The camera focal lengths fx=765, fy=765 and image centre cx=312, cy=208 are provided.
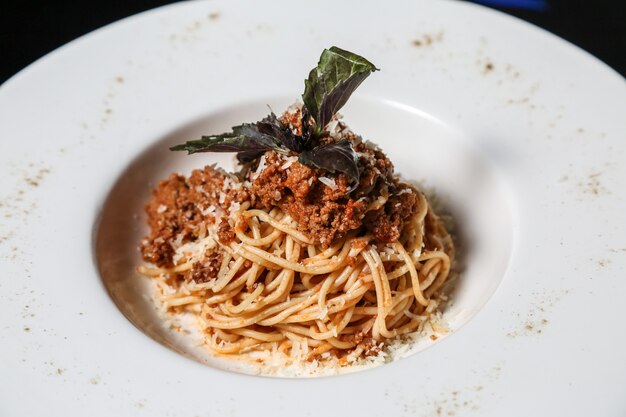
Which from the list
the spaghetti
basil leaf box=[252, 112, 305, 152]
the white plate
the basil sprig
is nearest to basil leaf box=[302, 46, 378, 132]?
the basil sprig

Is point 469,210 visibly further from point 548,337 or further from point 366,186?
point 548,337

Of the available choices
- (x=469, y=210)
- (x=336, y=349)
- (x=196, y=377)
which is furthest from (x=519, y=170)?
(x=196, y=377)

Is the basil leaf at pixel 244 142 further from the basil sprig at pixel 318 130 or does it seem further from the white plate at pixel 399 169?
the white plate at pixel 399 169

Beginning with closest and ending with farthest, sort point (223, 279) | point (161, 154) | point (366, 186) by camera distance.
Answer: point (366, 186) < point (223, 279) < point (161, 154)

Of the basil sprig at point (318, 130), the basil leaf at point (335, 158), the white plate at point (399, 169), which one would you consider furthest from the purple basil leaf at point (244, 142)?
the white plate at point (399, 169)

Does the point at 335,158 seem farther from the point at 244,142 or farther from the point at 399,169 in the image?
the point at 399,169

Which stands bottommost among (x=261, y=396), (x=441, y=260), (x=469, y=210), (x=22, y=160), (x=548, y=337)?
(x=261, y=396)

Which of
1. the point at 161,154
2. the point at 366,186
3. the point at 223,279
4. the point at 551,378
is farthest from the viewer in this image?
the point at 161,154
